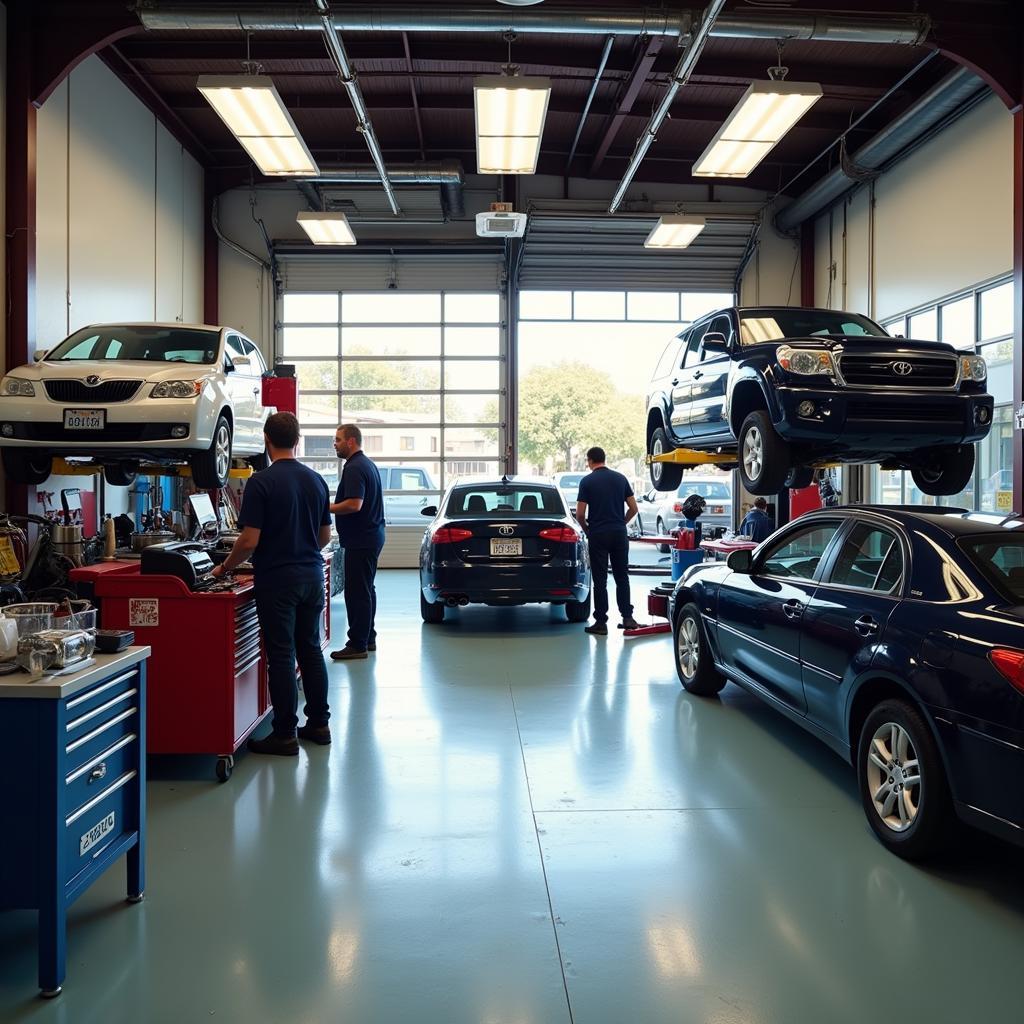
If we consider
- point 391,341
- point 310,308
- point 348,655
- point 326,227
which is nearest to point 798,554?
point 348,655

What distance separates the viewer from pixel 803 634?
4113 millimetres

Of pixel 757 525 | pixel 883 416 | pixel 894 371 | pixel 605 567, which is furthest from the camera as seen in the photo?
pixel 757 525

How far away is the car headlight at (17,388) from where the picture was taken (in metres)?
6.05

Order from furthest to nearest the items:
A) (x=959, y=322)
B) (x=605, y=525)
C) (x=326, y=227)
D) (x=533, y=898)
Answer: (x=326, y=227), (x=959, y=322), (x=605, y=525), (x=533, y=898)

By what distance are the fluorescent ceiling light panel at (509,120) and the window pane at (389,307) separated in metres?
5.78

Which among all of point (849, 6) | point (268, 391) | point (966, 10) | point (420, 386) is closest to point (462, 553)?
point (268, 391)

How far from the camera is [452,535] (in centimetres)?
766

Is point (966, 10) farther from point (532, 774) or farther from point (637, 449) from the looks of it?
point (637, 449)

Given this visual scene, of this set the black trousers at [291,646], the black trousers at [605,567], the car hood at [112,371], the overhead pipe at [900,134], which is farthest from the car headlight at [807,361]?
the overhead pipe at [900,134]

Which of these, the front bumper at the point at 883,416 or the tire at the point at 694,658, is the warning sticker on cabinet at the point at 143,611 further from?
the front bumper at the point at 883,416

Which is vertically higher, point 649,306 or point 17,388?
point 649,306

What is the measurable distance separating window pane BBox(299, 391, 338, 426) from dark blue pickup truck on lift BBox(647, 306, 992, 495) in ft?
32.1

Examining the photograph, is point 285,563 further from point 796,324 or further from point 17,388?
point 796,324

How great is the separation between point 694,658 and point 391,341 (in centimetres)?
1068
